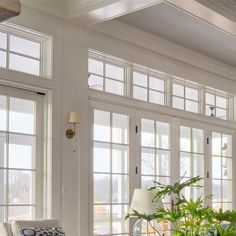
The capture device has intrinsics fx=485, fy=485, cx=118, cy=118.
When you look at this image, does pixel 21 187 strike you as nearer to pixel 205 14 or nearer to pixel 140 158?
pixel 140 158

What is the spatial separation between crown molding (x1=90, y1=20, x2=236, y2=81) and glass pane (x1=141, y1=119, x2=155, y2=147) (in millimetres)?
1052

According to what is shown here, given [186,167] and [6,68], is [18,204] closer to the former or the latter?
[6,68]

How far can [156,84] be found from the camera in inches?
292

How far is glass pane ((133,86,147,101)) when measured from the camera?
6973 millimetres

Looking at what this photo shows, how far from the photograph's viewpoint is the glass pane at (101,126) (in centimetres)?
626

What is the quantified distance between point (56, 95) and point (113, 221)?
1.93 metres

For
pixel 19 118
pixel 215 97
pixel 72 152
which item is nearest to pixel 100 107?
pixel 72 152

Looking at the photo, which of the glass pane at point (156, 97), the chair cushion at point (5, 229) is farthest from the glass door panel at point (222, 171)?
the chair cushion at point (5, 229)

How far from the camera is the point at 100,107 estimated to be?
20.6ft

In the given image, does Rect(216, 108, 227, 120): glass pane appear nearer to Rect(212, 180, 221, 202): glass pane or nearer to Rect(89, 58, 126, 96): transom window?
Rect(212, 180, 221, 202): glass pane

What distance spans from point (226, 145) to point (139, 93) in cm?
272

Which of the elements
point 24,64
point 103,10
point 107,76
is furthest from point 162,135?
point 24,64

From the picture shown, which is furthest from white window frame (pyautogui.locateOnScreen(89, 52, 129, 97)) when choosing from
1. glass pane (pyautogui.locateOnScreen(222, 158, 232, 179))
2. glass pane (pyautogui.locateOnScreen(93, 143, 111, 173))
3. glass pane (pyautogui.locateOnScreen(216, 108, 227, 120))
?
glass pane (pyautogui.locateOnScreen(222, 158, 232, 179))

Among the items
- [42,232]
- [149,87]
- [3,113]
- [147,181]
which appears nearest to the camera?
[42,232]
